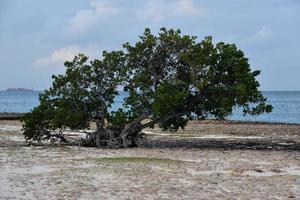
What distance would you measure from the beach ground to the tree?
1.53m

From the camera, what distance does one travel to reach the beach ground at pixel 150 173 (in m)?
11.9

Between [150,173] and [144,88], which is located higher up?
[144,88]

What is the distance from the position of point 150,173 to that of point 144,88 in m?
9.25

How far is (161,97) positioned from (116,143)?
9.78ft

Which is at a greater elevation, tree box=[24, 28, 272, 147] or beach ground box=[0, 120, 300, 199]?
tree box=[24, 28, 272, 147]

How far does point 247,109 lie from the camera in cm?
2352

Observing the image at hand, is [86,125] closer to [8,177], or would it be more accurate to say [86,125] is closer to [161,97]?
[161,97]

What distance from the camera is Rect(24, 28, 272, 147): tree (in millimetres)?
23203

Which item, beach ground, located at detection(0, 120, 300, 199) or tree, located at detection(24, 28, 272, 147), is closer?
beach ground, located at detection(0, 120, 300, 199)

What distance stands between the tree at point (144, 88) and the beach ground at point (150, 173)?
153 centimetres

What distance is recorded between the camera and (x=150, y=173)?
586 inches

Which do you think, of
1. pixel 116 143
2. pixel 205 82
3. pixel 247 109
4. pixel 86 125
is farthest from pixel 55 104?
pixel 247 109

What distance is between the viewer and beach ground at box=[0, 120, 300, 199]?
1193 cm

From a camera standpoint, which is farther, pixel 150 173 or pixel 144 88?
pixel 144 88
